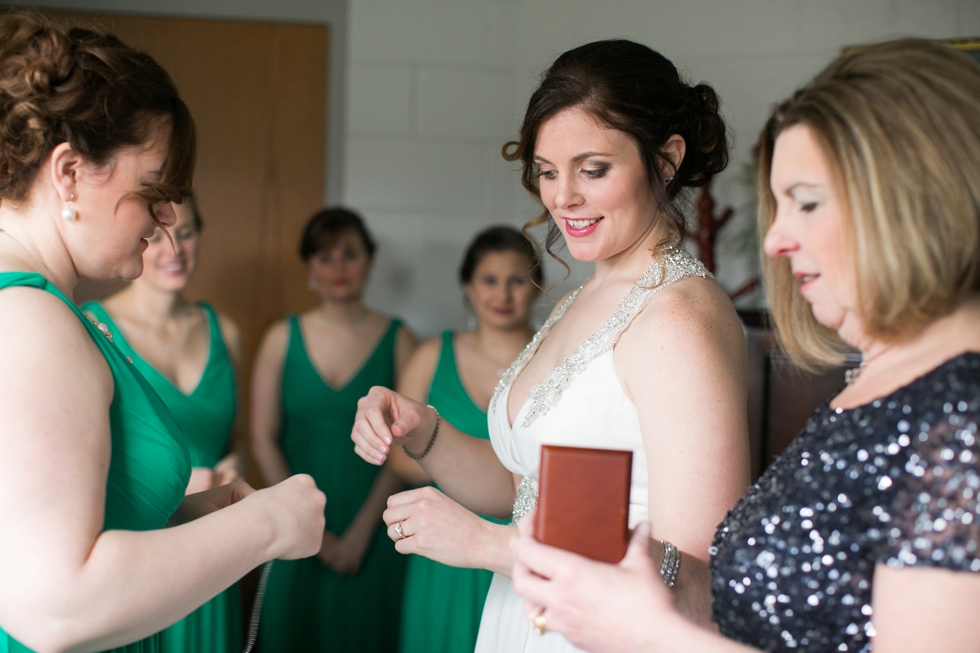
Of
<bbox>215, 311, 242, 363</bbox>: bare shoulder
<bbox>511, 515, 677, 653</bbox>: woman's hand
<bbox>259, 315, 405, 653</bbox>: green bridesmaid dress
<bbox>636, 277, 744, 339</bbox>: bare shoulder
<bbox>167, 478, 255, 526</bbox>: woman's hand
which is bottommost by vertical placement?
<bbox>259, 315, 405, 653</bbox>: green bridesmaid dress

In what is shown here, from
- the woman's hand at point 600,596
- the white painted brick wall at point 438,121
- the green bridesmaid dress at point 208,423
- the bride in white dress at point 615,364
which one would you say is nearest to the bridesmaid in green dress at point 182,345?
the green bridesmaid dress at point 208,423

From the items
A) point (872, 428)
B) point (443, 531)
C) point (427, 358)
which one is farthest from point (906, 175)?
point (427, 358)

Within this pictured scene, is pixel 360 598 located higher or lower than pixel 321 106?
lower

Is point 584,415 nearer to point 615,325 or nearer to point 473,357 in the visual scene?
point 615,325

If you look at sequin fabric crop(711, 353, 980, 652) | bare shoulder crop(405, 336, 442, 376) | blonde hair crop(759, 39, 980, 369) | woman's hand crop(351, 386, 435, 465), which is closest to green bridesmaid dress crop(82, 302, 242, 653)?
bare shoulder crop(405, 336, 442, 376)

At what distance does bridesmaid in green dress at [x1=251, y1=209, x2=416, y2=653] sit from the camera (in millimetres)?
2666

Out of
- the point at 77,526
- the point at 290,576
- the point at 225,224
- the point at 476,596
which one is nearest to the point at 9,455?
the point at 77,526

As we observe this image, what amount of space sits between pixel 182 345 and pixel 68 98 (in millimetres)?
1625

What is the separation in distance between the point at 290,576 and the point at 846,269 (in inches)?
88.1

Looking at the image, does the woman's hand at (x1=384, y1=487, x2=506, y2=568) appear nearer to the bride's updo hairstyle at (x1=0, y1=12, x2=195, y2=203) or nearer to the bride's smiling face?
the bride's smiling face

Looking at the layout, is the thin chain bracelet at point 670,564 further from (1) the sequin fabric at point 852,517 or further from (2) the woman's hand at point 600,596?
(2) the woman's hand at point 600,596

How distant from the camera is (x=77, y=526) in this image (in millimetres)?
863

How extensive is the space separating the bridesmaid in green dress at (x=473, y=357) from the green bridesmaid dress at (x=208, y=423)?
512mm

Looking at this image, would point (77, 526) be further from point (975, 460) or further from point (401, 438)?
point (975, 460)
